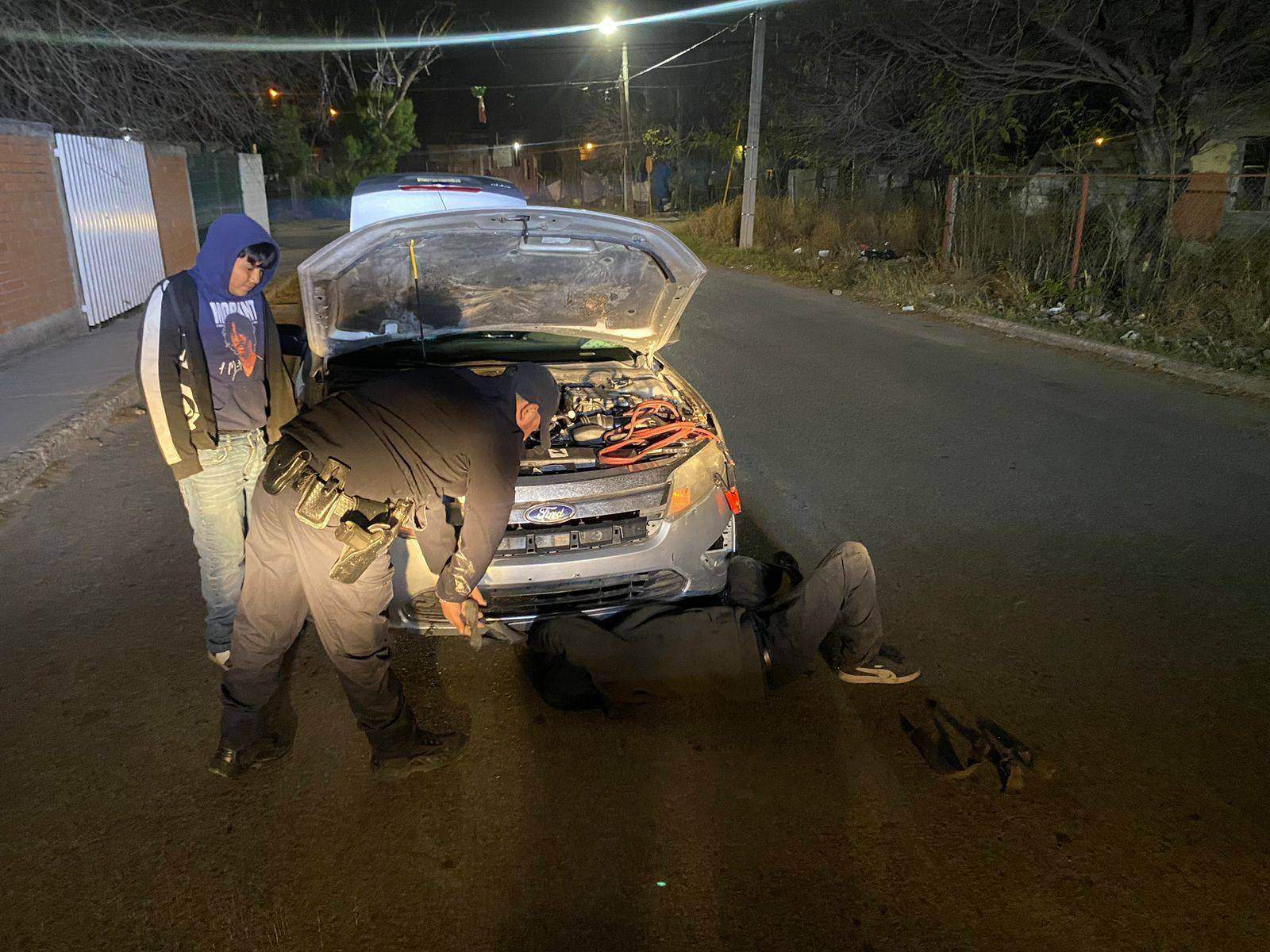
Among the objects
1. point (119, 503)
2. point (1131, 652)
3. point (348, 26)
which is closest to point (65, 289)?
point (119, 503)

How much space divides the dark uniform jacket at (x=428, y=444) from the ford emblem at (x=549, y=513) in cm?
43

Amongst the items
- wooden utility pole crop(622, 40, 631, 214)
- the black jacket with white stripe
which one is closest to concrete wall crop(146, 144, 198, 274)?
the black jacket with white stripe

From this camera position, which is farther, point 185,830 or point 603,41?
point 603,41

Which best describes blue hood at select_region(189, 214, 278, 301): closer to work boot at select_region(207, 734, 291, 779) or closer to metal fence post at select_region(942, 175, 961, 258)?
work boot at select_region(207, 734, 291, 779)

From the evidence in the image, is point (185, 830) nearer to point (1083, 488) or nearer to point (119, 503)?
point (119, 503)

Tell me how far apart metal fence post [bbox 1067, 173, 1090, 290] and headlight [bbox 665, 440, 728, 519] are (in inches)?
429

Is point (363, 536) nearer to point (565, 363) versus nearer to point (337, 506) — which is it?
point (337, 506)

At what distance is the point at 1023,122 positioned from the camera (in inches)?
655

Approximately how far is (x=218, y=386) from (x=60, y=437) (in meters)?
4.04

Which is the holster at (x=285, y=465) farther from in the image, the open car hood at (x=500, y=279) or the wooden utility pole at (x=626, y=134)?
the wooden utility pole at (x=626, y=134)

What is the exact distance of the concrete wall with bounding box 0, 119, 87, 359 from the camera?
8789mm

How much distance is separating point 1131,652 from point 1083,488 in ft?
7.27

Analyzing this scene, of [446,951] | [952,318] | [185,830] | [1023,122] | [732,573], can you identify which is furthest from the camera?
[1023,122]

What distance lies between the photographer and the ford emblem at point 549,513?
3271mm
